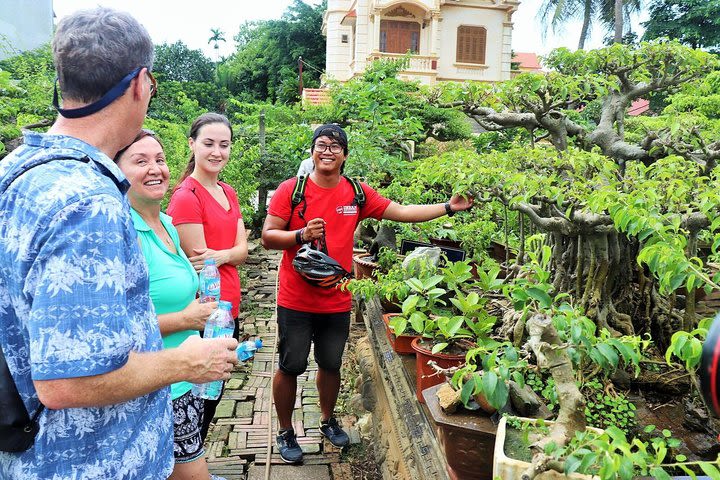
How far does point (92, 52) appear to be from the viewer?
1.18 m

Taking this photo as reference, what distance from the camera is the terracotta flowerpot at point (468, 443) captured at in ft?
6.34

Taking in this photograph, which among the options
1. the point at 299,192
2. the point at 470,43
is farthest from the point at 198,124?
the point at 470,43

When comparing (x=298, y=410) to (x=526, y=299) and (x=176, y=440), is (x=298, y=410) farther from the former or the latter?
(x=526, y=299)

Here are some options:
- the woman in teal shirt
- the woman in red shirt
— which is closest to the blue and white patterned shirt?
the woman in teal shirt

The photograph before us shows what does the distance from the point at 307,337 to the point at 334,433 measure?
77cm

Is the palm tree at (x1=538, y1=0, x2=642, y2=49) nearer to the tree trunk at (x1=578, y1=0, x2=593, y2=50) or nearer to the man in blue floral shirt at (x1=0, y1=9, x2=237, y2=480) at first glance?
the tree trunk at (x1=578, y1=0, x2=593, y2=50)

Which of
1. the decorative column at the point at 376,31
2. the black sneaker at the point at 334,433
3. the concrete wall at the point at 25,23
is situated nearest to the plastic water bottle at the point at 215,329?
the black sneaker at the point at 334,433

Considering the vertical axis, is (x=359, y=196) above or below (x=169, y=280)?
above

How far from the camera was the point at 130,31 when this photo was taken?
1238mm

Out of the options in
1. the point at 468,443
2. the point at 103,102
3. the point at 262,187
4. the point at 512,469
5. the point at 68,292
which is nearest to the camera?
the point at 68,292

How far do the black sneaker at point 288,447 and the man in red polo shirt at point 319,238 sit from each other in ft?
0.53

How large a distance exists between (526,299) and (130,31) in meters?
1.44

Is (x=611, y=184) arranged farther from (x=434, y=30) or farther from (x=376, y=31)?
(x=434, y=30)

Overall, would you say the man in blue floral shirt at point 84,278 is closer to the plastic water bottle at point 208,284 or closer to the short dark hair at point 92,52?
the short dark hair at point 92,52
